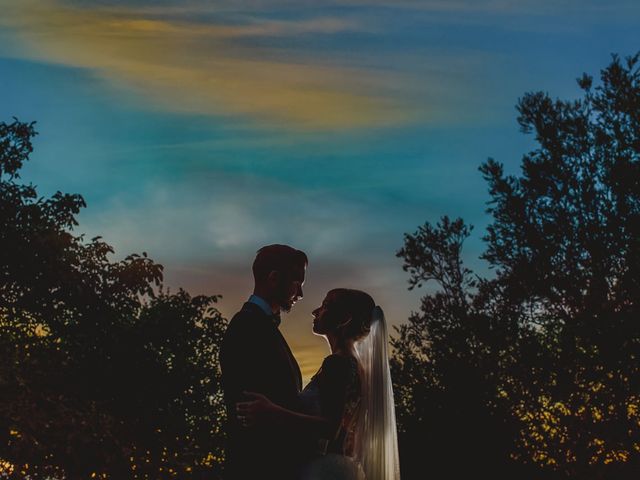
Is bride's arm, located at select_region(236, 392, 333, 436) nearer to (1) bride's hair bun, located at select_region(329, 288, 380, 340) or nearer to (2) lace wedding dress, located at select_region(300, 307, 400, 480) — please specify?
(2) lace wedding dress, located at select_region(300, 307, 400, 480)

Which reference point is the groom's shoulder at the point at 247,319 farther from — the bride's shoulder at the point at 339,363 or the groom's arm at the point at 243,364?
the bride's shoulder at the point at 339,363

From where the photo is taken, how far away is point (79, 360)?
77.0ft

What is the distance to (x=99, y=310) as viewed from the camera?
24.0m

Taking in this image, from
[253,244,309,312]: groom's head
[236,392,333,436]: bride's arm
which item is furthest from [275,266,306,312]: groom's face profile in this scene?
[236,392,333,436]: bride's arm

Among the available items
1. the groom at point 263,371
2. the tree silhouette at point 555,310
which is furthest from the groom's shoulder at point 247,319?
the tree silhouette at point 555,310

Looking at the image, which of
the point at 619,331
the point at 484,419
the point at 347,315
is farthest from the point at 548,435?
the point at 347,315

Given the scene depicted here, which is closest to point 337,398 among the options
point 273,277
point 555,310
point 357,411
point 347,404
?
point 347,404

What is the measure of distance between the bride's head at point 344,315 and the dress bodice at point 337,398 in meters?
0.24

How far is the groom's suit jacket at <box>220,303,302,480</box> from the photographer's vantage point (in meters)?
4.83

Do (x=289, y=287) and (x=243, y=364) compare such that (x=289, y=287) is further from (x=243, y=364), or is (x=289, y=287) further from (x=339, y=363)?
(x=339, y=363)

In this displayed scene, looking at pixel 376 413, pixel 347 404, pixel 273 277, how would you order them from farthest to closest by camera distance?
pixel 376 413 → pixel 347 404 → pixel 273 277

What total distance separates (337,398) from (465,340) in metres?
18.6

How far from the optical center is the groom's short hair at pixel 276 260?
5.30m

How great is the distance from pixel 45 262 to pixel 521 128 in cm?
1505
